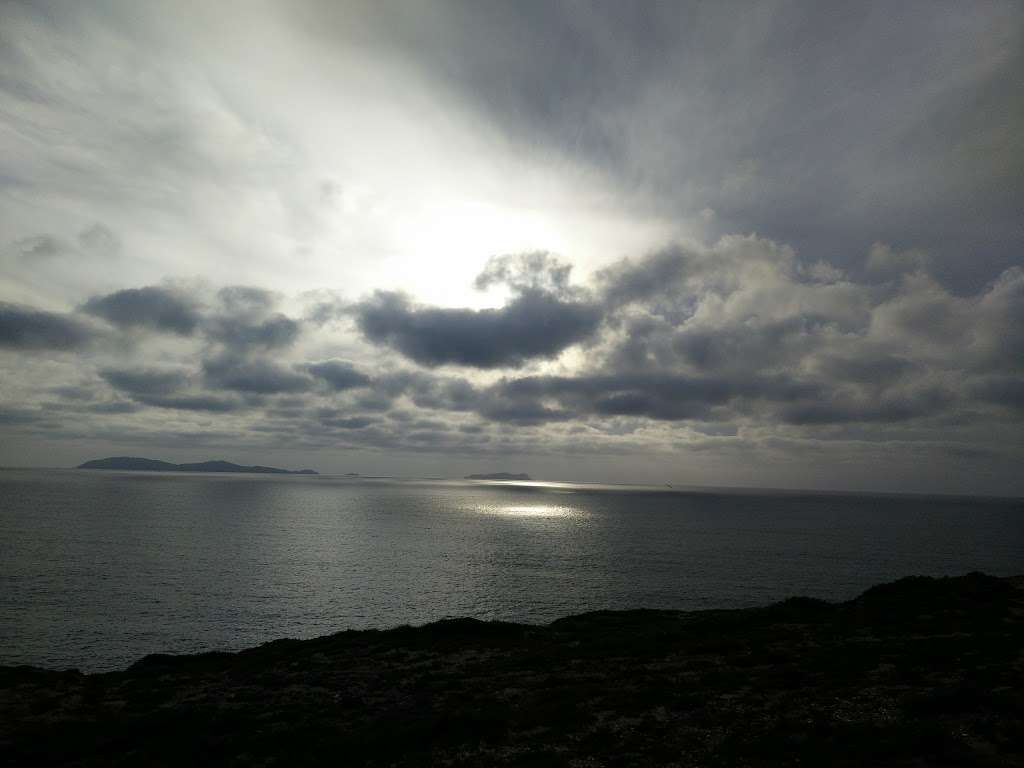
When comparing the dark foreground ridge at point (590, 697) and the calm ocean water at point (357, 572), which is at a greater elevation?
the dark foreground ridge at point (590, 697)

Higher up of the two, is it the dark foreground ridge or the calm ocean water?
the dark foreground ridge

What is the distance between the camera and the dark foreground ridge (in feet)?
63.5

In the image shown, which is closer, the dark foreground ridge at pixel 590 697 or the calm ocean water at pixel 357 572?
the dark foreground ridge at pixel 590 697

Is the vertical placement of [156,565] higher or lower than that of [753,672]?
lower

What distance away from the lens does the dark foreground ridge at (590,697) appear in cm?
1936

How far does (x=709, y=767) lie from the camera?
17859 millimetres

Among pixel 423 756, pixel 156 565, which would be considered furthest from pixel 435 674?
pixel 156 565

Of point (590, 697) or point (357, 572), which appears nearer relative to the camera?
point (590, 697)

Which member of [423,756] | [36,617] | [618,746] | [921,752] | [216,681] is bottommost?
[36,617]

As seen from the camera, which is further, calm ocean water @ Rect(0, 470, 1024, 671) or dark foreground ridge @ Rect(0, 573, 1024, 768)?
calm ocean water @ Rect(0, 470, 1024, 671)

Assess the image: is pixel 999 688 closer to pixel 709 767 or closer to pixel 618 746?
pixel 709 767

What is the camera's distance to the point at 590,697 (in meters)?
26.7

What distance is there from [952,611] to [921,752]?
32.7 m

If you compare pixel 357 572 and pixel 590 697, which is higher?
pixel 590 697
